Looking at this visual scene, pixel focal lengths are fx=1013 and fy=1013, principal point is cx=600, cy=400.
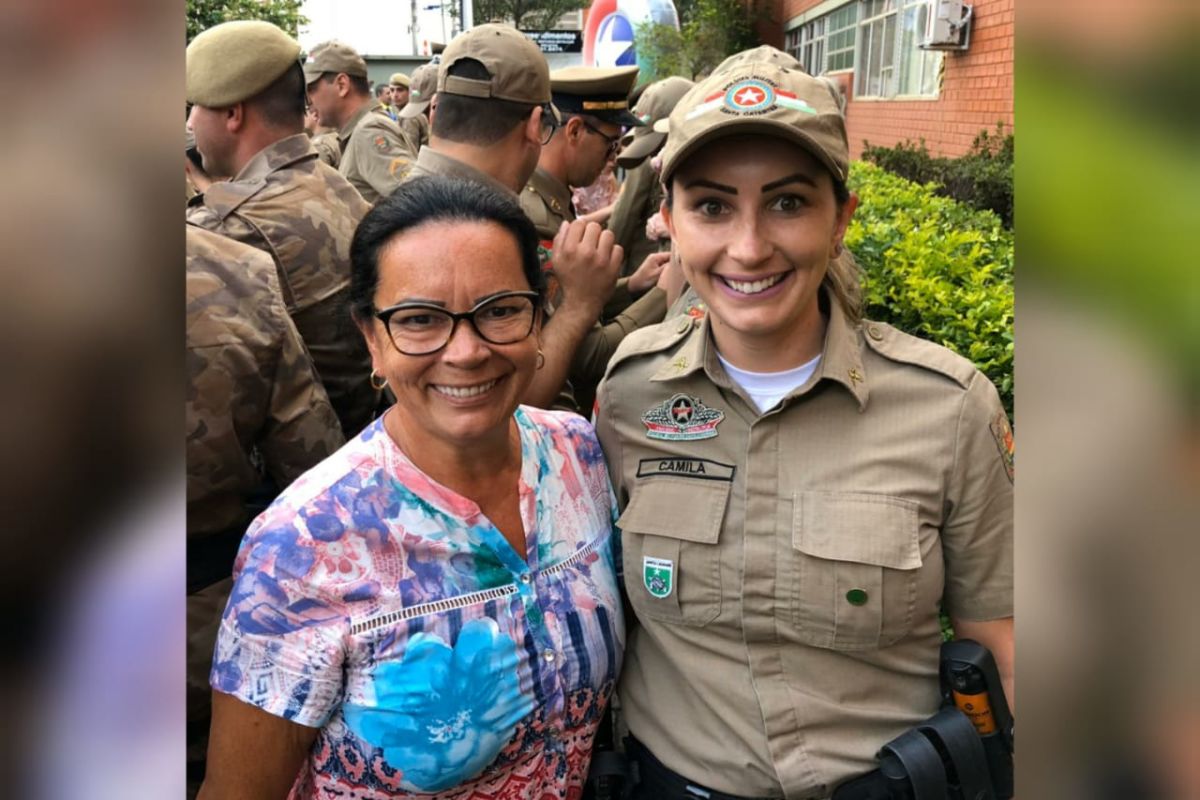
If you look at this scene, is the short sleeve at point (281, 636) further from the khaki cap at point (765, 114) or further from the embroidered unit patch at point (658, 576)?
the khaki cap at point (765, 114)

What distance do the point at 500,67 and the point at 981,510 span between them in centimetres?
218

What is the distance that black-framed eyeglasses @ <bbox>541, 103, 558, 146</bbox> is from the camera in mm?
3613

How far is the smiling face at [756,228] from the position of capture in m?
1.89

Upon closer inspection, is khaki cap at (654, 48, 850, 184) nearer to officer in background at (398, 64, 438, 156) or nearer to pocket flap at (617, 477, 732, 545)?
pocket flap at (617, 477, 732, 545)

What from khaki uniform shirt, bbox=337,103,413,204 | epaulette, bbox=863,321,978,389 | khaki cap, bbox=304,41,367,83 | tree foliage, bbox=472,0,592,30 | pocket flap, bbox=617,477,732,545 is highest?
tree foliage, bbox=472,0,592,30

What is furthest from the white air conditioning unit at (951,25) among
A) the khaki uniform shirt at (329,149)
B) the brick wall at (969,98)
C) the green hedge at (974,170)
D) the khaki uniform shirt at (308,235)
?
the khaki uniform shirt at (308,235)

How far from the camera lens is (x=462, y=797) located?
1.84m

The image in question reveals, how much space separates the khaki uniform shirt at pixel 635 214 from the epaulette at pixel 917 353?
2519 mm

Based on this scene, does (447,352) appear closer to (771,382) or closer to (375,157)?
(771,382)

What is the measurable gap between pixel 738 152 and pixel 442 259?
23.2 inches

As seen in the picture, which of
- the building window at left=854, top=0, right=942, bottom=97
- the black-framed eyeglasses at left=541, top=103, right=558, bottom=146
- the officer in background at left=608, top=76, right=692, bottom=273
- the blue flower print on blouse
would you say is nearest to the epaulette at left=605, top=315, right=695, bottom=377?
the blue flower print on blouse

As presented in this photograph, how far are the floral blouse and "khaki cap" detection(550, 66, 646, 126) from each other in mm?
2429

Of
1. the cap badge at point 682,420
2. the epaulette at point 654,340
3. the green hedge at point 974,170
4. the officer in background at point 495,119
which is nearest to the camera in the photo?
the cap badge at point 682,420
